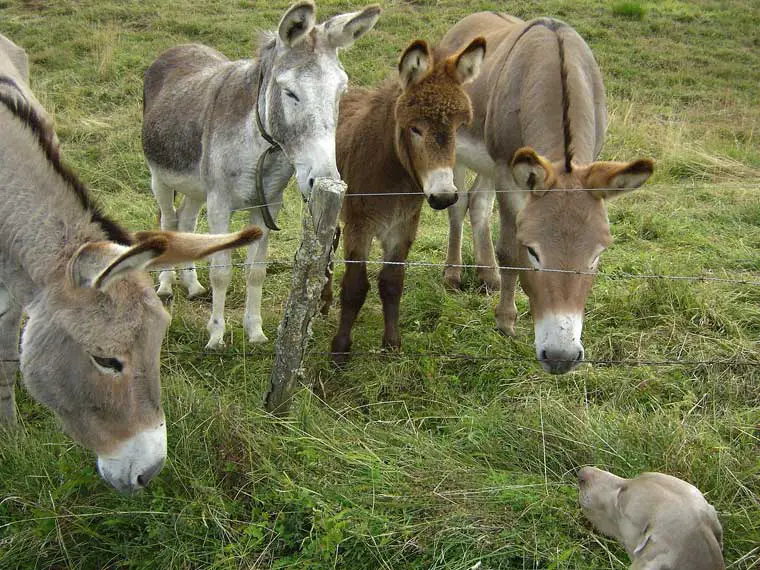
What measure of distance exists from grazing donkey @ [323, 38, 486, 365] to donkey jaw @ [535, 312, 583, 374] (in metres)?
0.95

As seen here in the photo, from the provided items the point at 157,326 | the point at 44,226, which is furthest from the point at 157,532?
the point at 44,226

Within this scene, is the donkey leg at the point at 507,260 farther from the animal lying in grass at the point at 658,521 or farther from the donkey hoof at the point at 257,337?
the animal lying in grass at the point at 658,521

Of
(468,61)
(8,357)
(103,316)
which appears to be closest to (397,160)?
(468,61)

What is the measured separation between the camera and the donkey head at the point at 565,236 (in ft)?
9.86

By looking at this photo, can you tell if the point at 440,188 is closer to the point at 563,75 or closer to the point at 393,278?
the point at 393,278

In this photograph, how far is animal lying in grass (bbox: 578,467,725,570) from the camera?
195cm

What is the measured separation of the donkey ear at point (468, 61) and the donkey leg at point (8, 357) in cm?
261

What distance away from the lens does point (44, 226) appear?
2.48m

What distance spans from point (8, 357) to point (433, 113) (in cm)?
253

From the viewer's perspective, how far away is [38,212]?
252 centimetres

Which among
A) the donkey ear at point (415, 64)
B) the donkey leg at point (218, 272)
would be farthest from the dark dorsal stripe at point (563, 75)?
the donkey leg at point (218, 272)

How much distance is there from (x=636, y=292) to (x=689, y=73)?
844 cm

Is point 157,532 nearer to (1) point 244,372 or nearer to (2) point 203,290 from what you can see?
(1) point 244,372

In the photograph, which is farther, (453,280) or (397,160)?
(453,280)
